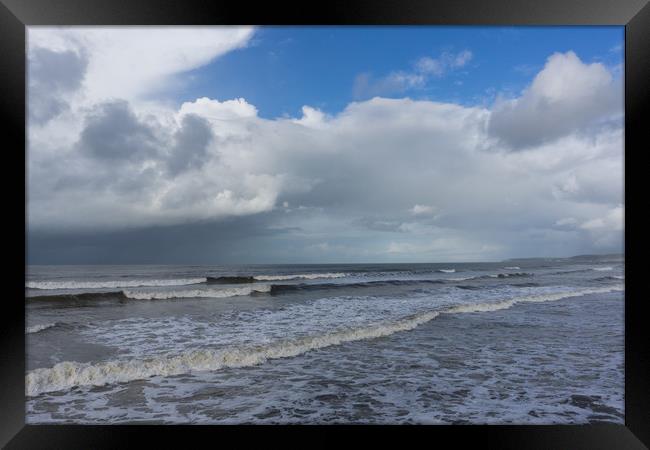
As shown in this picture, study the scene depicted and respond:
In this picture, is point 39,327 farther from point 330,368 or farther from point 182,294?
point 330,368

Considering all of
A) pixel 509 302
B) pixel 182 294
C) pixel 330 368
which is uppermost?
pixel 330 368

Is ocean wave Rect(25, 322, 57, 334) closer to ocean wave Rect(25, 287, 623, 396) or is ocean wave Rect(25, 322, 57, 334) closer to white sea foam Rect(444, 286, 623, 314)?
ocean wave Rect(25, 287, 623, 396)

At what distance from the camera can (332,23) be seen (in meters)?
1.89

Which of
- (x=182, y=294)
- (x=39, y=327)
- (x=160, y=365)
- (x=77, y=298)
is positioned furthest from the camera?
(x=182, y=294)

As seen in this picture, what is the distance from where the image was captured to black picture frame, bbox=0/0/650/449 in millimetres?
1792

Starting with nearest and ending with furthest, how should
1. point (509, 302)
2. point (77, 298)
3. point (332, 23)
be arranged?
1. point (332, 23)
2. point (509, 302)
3. point (77, 298)

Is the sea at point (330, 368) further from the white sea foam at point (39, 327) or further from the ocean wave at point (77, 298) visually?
the ocean wave at point (77, 298)

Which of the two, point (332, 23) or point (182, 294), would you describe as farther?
point (182, 294)

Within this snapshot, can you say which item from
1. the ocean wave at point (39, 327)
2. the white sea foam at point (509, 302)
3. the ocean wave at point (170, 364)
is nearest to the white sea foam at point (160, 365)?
the ocean wave at point (170, 364)

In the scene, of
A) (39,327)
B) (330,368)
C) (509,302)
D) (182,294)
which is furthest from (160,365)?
(509,302)

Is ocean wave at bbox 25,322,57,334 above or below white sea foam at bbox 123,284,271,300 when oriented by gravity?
above

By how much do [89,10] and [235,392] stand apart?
108 inches

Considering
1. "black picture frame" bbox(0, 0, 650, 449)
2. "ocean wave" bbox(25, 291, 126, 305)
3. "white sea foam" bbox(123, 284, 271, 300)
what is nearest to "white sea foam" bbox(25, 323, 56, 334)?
"ocean wave" bbox(25, 291, 126, 305)

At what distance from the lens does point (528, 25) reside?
189 centimetres
